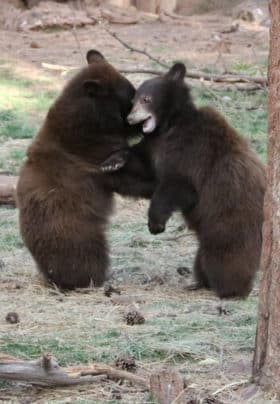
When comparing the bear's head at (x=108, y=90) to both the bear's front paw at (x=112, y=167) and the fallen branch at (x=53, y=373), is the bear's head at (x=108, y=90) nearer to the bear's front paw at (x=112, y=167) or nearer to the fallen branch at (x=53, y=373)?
the bear's front paw at (x=112, y=167)

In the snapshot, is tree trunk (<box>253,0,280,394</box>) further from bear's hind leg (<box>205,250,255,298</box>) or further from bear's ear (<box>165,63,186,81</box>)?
bear's ear (<box>165,63,186,81</box>)

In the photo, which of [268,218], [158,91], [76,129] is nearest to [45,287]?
[76,129]

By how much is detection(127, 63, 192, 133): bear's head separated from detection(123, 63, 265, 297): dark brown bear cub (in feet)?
0.28

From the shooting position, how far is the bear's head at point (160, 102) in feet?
24.4

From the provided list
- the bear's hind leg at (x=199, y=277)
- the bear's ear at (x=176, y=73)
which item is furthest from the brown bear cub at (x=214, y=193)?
the bear's ear at (x=176, y=73)

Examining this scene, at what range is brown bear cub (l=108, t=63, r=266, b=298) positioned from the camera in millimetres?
7109

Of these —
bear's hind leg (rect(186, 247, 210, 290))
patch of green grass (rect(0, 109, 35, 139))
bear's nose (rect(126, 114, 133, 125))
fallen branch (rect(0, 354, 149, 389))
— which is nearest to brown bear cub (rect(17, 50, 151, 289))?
bear's nose (rect(126, 114, 133, 125))

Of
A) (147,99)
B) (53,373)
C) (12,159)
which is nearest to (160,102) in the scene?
(147,99)

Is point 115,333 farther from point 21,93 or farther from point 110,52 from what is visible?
point 110,52

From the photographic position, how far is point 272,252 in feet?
15.9

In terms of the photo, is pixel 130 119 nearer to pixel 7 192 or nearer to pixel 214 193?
pixel 214 193

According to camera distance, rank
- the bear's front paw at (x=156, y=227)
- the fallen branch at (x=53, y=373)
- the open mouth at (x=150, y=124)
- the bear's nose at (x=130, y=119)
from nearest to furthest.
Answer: the fallen branch at (x=53, y=373)
the bear's front paw at (x=156, y=227)
the open mouth at (x=150, y=124)
the bear's nose at (x=130, y=119)

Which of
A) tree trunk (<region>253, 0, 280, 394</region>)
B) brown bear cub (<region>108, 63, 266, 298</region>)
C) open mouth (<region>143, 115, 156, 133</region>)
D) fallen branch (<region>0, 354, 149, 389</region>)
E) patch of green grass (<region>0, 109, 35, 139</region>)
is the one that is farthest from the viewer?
patch of green grass (<region>0, 109, 35, 139</region>)

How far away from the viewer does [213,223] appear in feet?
23.5
